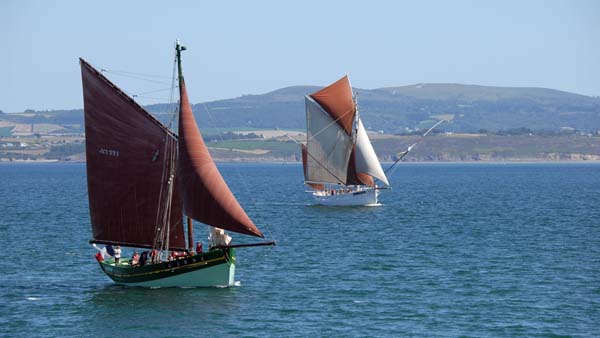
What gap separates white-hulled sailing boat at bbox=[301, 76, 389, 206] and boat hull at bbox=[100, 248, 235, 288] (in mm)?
63519

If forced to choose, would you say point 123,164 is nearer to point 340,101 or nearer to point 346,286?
point 346,286

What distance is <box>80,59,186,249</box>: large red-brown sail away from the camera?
188ft

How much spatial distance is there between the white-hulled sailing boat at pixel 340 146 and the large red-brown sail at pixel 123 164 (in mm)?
61899

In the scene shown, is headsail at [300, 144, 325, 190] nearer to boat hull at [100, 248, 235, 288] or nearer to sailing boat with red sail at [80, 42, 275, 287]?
sailing boat with red sail at [80, 42, 275, 287]

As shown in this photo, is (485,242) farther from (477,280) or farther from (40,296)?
(40,296)

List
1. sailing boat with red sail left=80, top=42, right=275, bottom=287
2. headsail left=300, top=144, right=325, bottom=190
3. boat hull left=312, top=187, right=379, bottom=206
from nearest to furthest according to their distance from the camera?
sailing boat with red sail left=80, top=42, right=275, bottom=287 → boat hull left=312, top=187, right=379, bottom=206 → headsail left=300, top=144, right=325, bottom=190

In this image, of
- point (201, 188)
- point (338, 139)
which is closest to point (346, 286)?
point (201, 188)

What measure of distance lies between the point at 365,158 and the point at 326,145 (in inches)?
192

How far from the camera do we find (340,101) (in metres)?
120

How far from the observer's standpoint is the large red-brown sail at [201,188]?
180 ft

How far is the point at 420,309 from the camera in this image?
5328 cm

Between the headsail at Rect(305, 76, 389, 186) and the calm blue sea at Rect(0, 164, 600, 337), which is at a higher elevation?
the headsail at Rect(305, 76, 389, 186)

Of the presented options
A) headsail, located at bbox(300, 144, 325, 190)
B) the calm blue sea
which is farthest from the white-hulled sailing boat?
the calm blue sea

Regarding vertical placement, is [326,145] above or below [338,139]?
below
